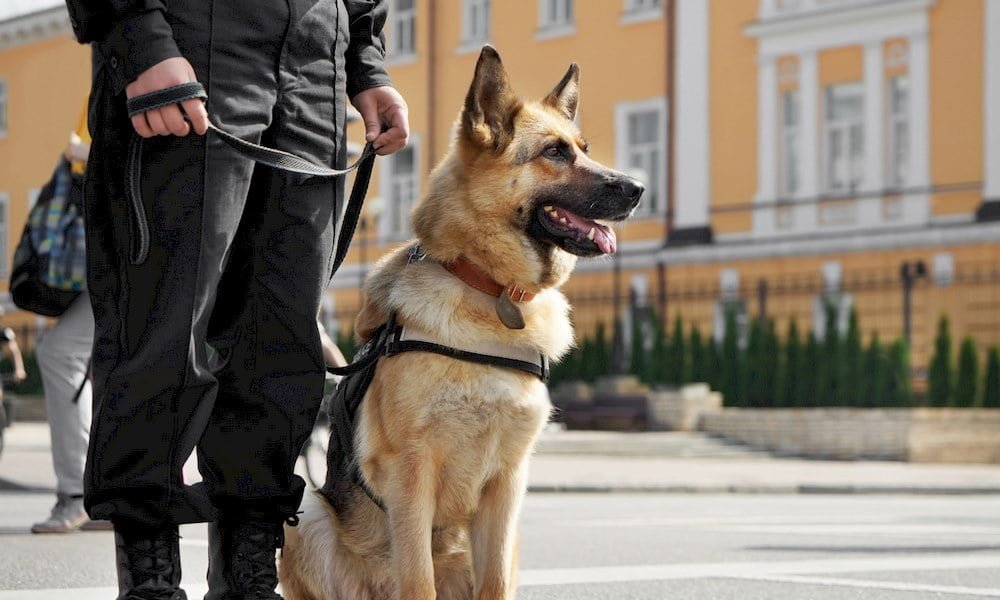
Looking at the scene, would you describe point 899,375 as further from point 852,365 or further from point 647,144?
point 647,144

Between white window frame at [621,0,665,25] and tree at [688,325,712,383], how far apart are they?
24.4ft

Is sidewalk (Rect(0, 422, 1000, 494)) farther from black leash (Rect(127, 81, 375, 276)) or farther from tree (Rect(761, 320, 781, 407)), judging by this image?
black leash (Rect(127, 81, 375, 276))

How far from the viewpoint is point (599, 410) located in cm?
2475

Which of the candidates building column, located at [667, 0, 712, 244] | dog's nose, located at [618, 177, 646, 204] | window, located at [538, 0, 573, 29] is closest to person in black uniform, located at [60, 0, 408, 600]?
dog's nose, located at [618, 177, 646, 204]

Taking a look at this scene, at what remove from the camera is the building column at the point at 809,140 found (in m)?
27.2

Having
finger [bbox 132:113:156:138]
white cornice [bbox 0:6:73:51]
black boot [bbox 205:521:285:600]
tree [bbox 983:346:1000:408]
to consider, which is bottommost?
tree [bbox 983:346:1000:408]

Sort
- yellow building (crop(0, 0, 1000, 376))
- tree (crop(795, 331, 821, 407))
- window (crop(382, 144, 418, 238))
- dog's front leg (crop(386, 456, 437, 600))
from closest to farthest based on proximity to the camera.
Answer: dog's front leg (crop(386, 456, 437, 600))
tree (crop(795, 331, 821, 407))
yellow building (crop(0, 0, 1000, 376))
window (crop(382, 144, 418, 238))

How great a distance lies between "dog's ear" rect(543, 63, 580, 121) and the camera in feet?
16.8

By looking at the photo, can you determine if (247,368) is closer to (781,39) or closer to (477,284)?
(477,284)

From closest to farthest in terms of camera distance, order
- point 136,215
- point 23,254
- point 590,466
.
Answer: point 136,215 < point 23,254 < point 590,466

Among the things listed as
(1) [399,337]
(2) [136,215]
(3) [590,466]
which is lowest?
(3) [590,466]

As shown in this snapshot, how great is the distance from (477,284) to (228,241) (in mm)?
897

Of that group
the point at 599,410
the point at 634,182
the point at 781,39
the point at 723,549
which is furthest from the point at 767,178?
the point at 634,182

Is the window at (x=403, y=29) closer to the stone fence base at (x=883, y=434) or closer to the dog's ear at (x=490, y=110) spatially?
the stone fence base at (x=883, y=434)
